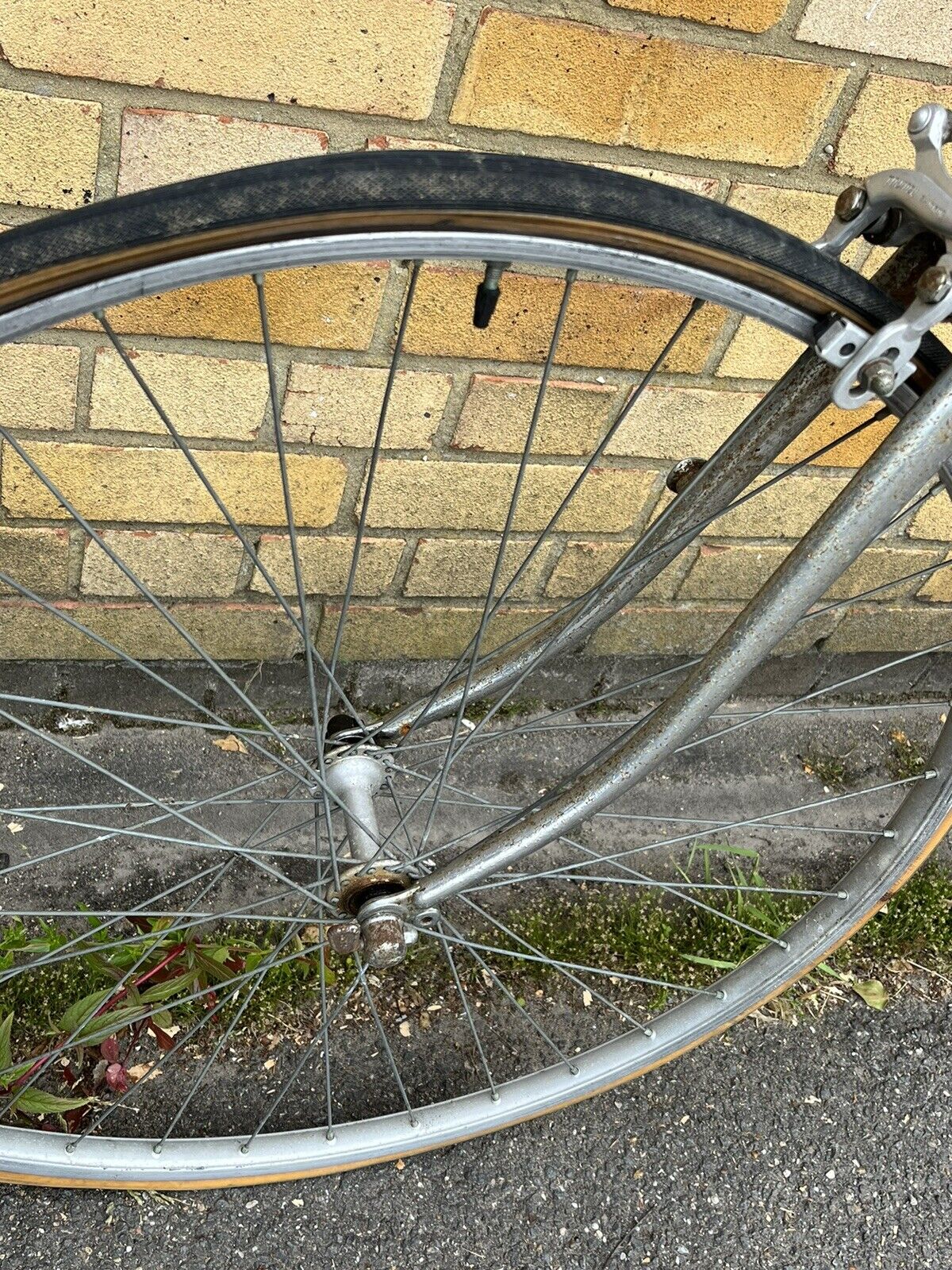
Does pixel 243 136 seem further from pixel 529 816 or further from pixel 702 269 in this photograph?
pixel 529 816

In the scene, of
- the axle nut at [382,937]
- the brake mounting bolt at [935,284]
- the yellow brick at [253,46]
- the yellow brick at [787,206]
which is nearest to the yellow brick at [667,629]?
the yellow brick at [787,206]

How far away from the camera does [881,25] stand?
1.36 m

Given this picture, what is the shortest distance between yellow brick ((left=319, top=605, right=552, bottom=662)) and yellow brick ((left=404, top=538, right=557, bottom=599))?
43mm

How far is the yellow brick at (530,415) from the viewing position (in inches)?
62.6

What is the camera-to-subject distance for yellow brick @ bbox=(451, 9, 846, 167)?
1287mm

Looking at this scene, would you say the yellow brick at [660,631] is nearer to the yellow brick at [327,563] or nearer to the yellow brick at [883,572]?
the yellow brick at [883,572]

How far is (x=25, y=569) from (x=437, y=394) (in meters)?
0.61

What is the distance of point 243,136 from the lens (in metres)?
1.29

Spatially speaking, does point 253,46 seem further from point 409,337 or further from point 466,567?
point 466,567

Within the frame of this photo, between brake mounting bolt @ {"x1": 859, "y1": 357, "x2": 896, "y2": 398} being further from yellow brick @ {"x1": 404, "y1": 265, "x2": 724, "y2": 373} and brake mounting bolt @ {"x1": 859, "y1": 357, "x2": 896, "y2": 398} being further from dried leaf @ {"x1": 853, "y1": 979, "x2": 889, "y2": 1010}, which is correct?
dried leaf @ {"x1": 853, "y1": 979, "x2": 889, "y2": 1010}

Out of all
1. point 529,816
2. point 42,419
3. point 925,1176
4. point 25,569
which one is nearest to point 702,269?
point 529,816

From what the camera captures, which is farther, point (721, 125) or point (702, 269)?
point (721, 125)

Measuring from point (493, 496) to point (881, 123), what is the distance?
0.69m

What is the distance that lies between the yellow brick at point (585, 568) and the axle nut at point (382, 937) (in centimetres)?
74
